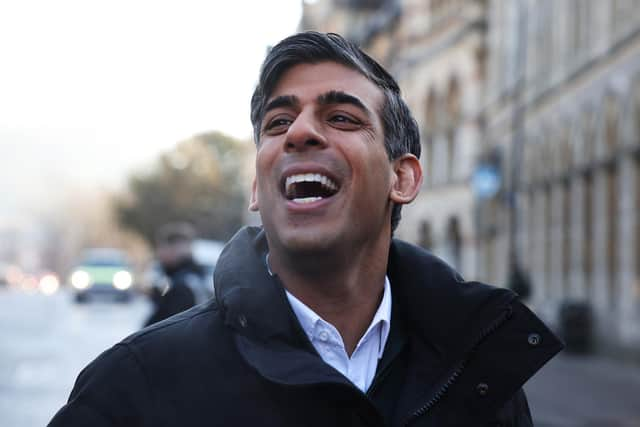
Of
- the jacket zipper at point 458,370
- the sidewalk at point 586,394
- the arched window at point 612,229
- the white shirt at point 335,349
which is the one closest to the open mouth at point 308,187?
the white shirt at point 335,349

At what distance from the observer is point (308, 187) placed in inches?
115

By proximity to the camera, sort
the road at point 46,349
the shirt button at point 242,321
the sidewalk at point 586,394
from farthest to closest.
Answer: the road at point 46,349, the sidewalk at point 586,394, the shirt button at point 242,321

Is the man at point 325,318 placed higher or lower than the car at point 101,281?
higher

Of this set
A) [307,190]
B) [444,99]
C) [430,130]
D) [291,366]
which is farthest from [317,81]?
[430,130]

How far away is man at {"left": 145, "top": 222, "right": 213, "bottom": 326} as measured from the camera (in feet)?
24.7

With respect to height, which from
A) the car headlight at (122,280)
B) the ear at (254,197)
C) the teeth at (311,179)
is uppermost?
the teeth at (311,179)

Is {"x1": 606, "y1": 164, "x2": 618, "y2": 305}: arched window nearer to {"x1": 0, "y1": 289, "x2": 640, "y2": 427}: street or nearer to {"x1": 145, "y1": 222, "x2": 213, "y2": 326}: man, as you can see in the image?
{"x1": 0, "y1": 289, "x2": 640, "y2": 427}: street

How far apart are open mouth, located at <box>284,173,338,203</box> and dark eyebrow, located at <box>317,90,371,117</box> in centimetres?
20

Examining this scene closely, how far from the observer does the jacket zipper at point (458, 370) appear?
2729 millimetres

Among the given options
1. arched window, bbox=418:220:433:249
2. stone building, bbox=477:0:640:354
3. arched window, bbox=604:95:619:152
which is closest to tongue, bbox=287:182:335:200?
stone building, bbox=477:0:640:354

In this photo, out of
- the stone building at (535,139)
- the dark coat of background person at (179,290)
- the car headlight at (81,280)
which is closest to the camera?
the dark coat of background person at (179,290)

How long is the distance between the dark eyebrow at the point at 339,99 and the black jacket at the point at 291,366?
0.42 meters

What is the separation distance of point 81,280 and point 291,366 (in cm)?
3914

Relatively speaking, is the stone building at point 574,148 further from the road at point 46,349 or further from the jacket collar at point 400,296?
the jacket collar at point 400,296
